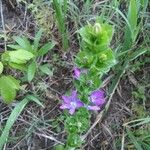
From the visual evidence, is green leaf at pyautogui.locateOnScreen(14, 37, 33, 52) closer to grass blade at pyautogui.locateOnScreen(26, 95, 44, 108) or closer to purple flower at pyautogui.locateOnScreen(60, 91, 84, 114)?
grass blade at pyautogui.locateOnScreen(26, 95, 44, 108)

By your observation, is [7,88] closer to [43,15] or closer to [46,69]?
[46,69]

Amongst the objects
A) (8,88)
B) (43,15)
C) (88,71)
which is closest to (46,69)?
(8,88)

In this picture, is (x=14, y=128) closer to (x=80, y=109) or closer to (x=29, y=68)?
(x=29, y=68)

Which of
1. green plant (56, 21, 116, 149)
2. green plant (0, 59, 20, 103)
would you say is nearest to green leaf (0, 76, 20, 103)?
green plant (0, 59, 20, 103)

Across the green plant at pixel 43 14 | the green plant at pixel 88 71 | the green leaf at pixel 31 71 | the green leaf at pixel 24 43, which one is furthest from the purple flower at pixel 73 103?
the green plant at pixel 43 14

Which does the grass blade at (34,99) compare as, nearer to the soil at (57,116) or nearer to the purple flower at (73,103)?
the soil at (57,116)

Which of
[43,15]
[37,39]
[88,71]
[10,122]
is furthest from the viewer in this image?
[43,15]
